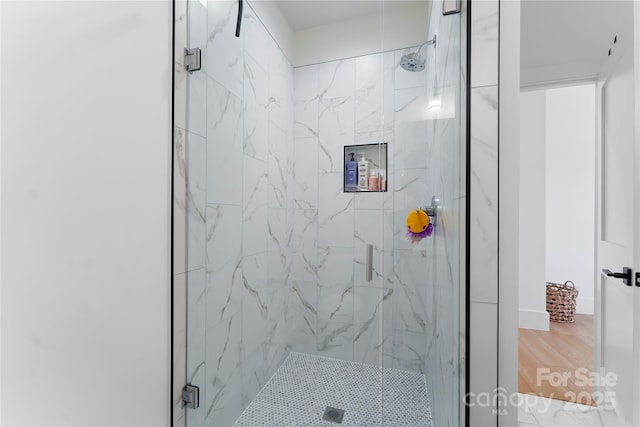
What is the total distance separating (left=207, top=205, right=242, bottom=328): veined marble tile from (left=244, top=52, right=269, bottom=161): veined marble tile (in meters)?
0.37

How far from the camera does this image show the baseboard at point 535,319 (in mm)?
1010

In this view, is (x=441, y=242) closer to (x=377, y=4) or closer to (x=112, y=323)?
(x=112, y=323)

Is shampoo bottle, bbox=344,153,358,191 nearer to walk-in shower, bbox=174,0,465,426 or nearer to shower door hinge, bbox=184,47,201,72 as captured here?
walk-in shower, bbox=174,0,465,426

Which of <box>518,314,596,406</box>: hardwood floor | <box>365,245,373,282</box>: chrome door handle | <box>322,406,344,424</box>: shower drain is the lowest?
<box>322,406,344,424</box>: shower drain

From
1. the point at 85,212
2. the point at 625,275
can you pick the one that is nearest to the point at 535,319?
the point at 625,275

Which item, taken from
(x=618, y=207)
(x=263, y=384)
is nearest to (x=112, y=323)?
(x=263, y=384)

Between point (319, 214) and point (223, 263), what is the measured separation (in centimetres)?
66

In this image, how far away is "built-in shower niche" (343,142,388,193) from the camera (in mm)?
1609

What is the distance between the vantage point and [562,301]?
1104 mm

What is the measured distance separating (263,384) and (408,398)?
0.77 meters

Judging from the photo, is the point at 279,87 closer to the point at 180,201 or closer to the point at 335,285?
the point at 180,201

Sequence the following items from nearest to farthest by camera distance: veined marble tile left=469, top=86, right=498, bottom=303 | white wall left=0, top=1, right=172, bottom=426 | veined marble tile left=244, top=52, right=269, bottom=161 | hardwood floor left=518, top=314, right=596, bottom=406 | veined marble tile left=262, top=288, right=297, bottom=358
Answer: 1. white wall left=0, top=1, right=172, bottom=426
2. veined marble tile left=469, top=86, right=498, bottom=303
3. hardwood floor left=518, top=314, right=596, bottom=406
4. veined marble tile left=244, top=52, right=269, bottom=161
5. veined marble tile left=262, top=288, right=297, bottom=358

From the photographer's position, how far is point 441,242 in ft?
3.92

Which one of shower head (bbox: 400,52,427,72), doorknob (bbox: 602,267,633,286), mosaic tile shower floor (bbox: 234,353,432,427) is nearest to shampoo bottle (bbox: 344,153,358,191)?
shower head (bbox: 400,52,427,72)
